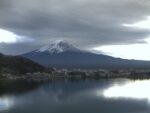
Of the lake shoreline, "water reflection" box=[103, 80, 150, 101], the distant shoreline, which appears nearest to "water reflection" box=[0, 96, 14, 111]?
"water reflection" box=[103, 80, 150, 101]

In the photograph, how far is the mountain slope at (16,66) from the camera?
495 ft

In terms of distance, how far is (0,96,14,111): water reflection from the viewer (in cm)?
6944

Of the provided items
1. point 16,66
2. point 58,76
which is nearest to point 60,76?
point 58,76

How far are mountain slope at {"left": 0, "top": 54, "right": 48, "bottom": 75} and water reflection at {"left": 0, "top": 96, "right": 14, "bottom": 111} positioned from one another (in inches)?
2505

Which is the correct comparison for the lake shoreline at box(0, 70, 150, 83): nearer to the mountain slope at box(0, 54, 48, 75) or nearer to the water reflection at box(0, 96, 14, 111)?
the mountain slope at box(0, 54, 48, 75)

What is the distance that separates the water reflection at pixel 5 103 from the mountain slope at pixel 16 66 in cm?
6362

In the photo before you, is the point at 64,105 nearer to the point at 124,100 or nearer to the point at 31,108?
the point at 31,108

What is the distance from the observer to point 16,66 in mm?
158750

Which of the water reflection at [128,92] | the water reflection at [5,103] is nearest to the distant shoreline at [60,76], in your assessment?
the water reflection at [128,92]

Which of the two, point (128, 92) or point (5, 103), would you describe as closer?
point (5, 103)

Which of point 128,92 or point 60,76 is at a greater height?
point 60,76

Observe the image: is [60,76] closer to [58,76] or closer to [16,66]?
[58,76]

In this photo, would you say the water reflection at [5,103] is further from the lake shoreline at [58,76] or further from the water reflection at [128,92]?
the lake shoreline at [58,76]

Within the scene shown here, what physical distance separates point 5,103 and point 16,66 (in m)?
84.0
